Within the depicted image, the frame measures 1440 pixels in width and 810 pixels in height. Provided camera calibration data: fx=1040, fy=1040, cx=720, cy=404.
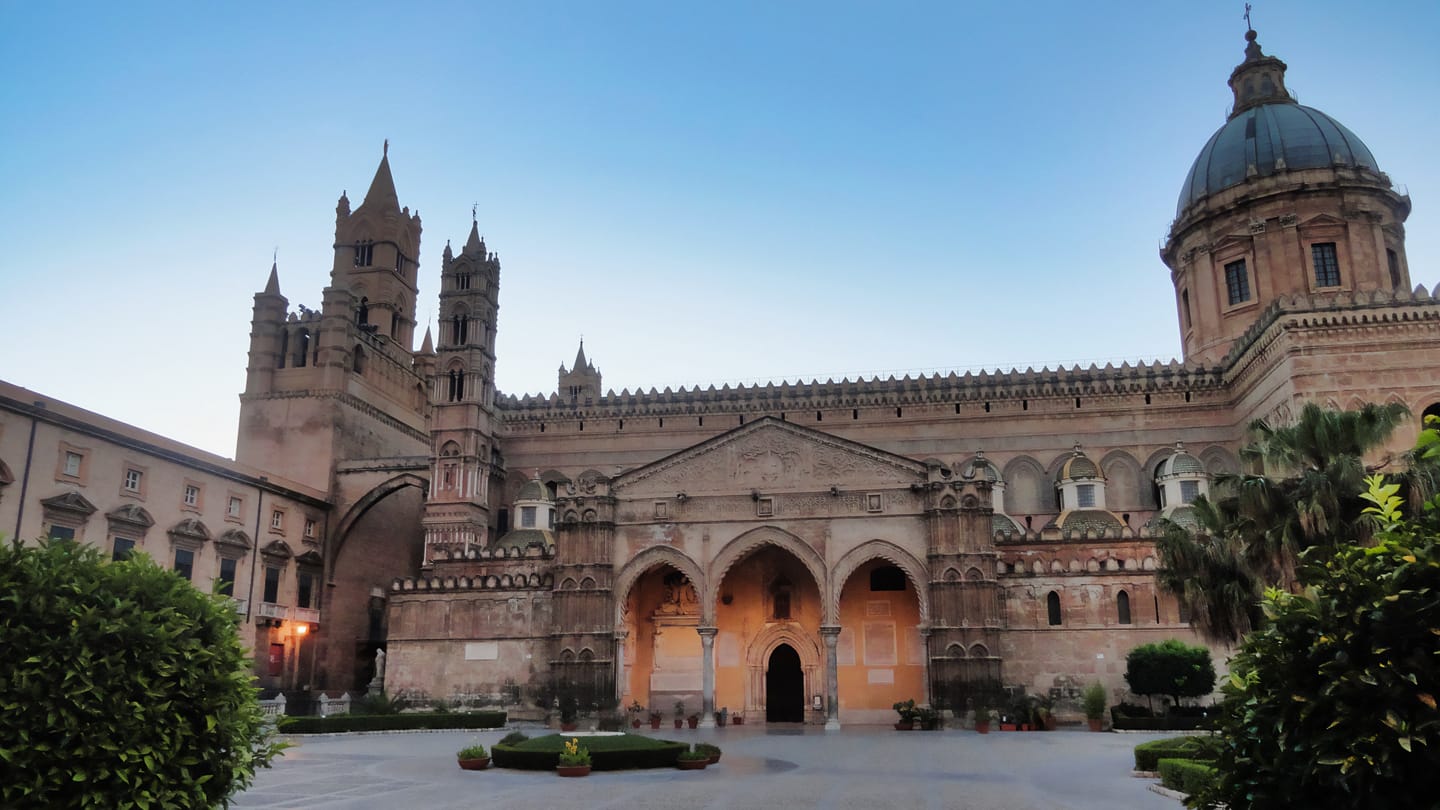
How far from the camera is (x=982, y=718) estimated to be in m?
30.8

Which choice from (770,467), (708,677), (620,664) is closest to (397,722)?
(620,664)

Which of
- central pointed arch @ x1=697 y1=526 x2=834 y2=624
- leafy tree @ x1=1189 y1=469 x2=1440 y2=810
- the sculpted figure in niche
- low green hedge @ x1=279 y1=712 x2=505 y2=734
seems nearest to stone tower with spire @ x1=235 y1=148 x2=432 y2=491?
low green hedge @ x1=279 y1=712 x2=505 y2=734

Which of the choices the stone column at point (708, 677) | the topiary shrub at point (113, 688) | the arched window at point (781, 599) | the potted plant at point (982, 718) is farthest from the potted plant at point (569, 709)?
the topiary shrub at point (113, 688)

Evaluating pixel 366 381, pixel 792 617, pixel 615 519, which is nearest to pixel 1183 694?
pixel 792 617

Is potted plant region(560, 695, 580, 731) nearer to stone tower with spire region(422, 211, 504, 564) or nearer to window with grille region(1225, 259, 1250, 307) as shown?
stone tower with spire region(422, 211, 504, 564)

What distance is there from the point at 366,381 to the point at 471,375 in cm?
827

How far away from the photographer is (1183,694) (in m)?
28.9

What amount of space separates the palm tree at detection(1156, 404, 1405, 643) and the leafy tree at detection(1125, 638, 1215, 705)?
23.5 feet

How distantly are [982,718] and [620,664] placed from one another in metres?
11.6

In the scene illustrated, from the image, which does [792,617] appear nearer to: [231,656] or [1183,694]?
[1183,694]

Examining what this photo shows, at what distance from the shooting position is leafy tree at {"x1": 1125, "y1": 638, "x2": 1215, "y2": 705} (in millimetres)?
28734

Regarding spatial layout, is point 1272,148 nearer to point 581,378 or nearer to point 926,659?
point 926,659

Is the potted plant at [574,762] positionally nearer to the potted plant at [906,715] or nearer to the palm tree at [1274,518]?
the palm tree at [1274,518]

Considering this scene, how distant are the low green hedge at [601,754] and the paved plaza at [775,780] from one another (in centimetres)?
30
